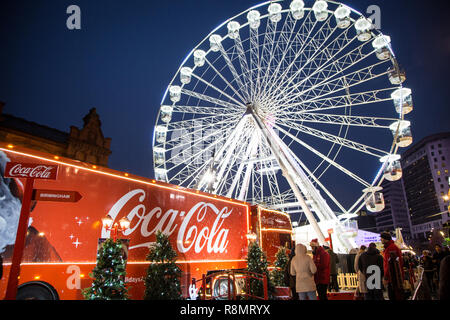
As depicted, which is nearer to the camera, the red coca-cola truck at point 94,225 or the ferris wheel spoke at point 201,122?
the red coca-cola truck at point 94,225

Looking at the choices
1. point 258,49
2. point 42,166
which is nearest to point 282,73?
point 258,49

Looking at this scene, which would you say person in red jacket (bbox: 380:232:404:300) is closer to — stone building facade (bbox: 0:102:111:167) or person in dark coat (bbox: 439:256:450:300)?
person in dark coat (bbox: 439:256:450:300)

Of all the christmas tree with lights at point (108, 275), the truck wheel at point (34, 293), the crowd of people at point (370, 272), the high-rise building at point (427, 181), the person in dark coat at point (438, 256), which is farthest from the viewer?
the high-rise building at point (427, 181)

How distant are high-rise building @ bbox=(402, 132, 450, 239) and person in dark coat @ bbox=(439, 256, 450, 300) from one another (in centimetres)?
8653

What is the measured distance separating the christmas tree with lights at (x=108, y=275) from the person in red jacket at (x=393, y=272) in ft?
18.5

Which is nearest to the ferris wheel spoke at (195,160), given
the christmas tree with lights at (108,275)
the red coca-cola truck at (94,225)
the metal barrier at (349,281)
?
the red coca-cola truck at (94,225)

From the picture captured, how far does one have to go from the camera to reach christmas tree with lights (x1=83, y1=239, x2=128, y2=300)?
6379 mm

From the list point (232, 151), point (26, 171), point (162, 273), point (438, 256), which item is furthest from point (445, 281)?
point (232, 151)

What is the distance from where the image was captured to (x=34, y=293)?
5.75 m

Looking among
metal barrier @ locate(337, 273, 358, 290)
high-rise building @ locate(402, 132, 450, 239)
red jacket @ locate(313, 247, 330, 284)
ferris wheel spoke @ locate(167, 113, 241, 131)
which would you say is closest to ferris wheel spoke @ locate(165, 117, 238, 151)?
ferris wheel spoke @ locate(167, 113, 241, 131)

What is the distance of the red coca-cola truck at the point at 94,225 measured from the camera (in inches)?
227

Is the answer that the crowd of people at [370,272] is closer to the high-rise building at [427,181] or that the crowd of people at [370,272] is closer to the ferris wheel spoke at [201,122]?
the ferris wheel spoke at [201,122]
